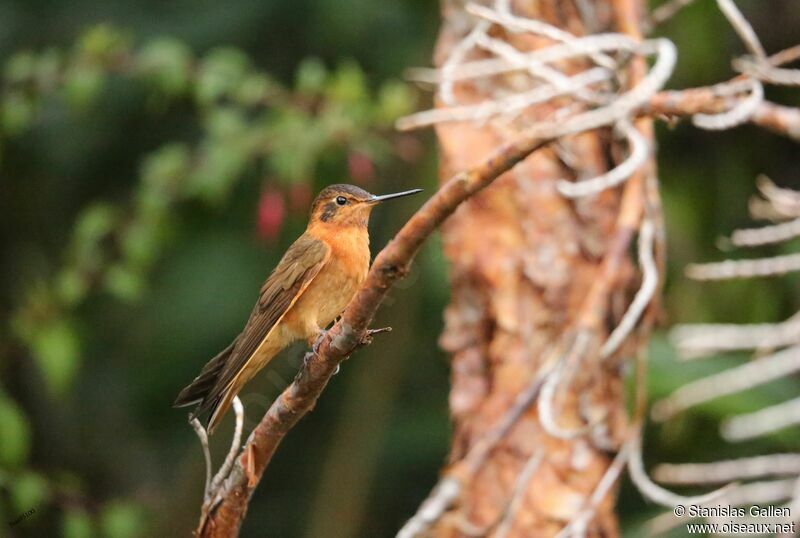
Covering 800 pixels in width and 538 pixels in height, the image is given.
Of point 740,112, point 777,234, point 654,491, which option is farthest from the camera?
point 654,491

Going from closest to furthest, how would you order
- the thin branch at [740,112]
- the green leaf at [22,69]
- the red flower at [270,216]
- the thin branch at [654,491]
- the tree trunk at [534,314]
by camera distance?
the thin branch at [740,112]
the thin branch at [654,491]
the tree trunk at [534,314]
the red flower at [270,216]
the green leaf at [22,69]

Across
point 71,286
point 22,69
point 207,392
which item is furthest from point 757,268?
point 22,69

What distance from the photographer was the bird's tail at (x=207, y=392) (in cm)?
266

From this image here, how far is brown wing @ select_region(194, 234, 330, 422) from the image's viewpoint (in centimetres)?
271

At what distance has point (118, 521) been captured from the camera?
5250 millimetres

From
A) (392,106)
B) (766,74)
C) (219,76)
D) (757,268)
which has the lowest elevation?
(757,268)

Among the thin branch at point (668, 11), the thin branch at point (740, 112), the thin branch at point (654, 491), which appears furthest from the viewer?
the thin branch at point (668, 11)

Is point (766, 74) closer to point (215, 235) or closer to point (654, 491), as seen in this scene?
point (654, 491)

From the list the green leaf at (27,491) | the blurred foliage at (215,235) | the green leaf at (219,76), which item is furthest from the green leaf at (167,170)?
the green leaf at (27,491)

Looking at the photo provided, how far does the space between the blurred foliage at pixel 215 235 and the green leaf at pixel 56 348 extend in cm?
2

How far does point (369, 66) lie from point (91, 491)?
305 cm

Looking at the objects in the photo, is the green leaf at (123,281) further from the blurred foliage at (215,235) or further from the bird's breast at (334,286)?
the bird's breast at (334,286)

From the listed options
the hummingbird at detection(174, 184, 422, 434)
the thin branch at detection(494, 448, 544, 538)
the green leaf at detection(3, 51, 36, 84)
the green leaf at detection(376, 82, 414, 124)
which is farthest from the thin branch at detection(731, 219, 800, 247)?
the green leaf at detection(3, 51, 36, 84)

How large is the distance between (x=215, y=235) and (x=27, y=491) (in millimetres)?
2116
